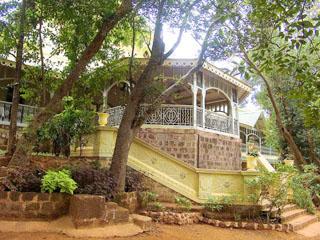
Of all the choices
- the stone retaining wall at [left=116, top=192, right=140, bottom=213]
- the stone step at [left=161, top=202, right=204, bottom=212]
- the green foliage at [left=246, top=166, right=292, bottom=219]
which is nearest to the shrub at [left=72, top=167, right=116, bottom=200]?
the stone retaining wall at [left=116, top=192, right=140, bottom=213]

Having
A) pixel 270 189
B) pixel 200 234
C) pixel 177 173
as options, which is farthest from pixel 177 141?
A: pixel 200 234

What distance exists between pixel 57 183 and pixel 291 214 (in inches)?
288

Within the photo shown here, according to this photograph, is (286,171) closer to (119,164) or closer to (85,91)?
(119,164)

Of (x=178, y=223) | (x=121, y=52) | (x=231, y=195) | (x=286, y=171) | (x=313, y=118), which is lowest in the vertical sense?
(x=178, y=223)

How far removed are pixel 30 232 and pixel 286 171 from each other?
8074 millimetres

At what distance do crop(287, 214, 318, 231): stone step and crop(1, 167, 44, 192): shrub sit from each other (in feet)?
22.8

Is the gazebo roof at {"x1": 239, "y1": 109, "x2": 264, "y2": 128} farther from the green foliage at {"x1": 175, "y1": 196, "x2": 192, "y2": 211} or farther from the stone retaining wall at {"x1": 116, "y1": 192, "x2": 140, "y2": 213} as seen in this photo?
the stone retaining wall at {"x1": 116, "y1": 192, "x2": 140, "y2": 213}

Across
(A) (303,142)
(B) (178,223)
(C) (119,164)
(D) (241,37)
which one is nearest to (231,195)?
(B) (178,223)

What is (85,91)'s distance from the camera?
40.5 ft

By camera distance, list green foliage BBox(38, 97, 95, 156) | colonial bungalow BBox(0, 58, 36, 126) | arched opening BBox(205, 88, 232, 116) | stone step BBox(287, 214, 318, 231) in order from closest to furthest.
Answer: stone step BBox(287, 214, 318, 231) → green foliage BBox(38, 97, 95, 156) → colonial bungalow BBox(0, 58, 36, 126) → arched opening BBox(205, 88, 232, 116)

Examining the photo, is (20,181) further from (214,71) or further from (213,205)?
(214,71)

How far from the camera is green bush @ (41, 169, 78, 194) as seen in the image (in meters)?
6.92

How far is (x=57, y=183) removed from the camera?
6992 mm

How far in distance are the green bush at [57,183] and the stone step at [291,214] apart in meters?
6.16
